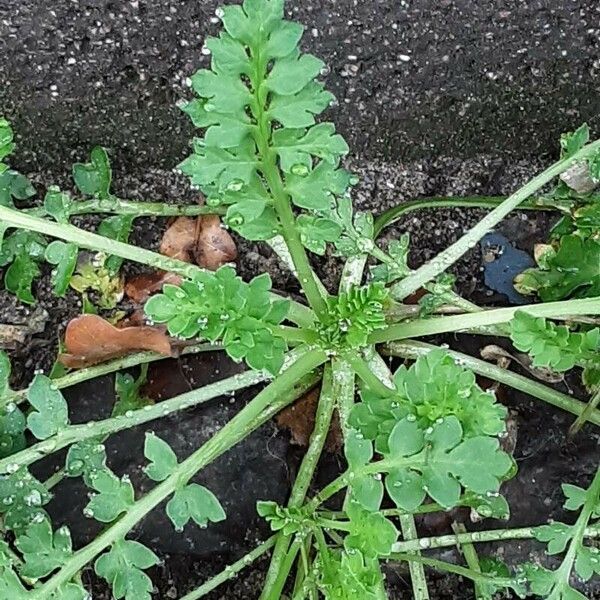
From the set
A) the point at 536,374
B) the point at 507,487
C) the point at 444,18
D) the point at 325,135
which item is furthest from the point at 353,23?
the point at 507,487

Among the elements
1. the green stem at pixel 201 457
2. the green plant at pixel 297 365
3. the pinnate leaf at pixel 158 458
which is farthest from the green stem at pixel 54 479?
the pinnate leaf at pixel 158 458

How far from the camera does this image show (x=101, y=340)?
156cm

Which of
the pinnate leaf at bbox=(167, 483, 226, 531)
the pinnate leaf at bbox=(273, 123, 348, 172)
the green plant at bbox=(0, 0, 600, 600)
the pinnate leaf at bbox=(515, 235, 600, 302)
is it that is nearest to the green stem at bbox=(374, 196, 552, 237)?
the green plant at bbox=(0, 0, 600, 600)

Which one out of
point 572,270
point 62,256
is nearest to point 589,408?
point 572,270

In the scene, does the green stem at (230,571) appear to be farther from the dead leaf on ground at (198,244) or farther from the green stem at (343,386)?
the dead leaf on ground at (198,244)

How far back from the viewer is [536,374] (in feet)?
5.43

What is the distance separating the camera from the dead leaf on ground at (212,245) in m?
1.66

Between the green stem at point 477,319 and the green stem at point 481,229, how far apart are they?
0.07m

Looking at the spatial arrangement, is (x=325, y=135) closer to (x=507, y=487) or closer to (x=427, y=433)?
(x=427, y=433)

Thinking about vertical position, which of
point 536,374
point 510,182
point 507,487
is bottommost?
point 507,487

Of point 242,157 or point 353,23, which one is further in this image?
point 353,23

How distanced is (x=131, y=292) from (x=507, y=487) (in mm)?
678

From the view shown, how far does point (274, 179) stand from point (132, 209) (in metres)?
0.39

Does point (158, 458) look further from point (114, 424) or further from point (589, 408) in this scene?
point (589, 408)
